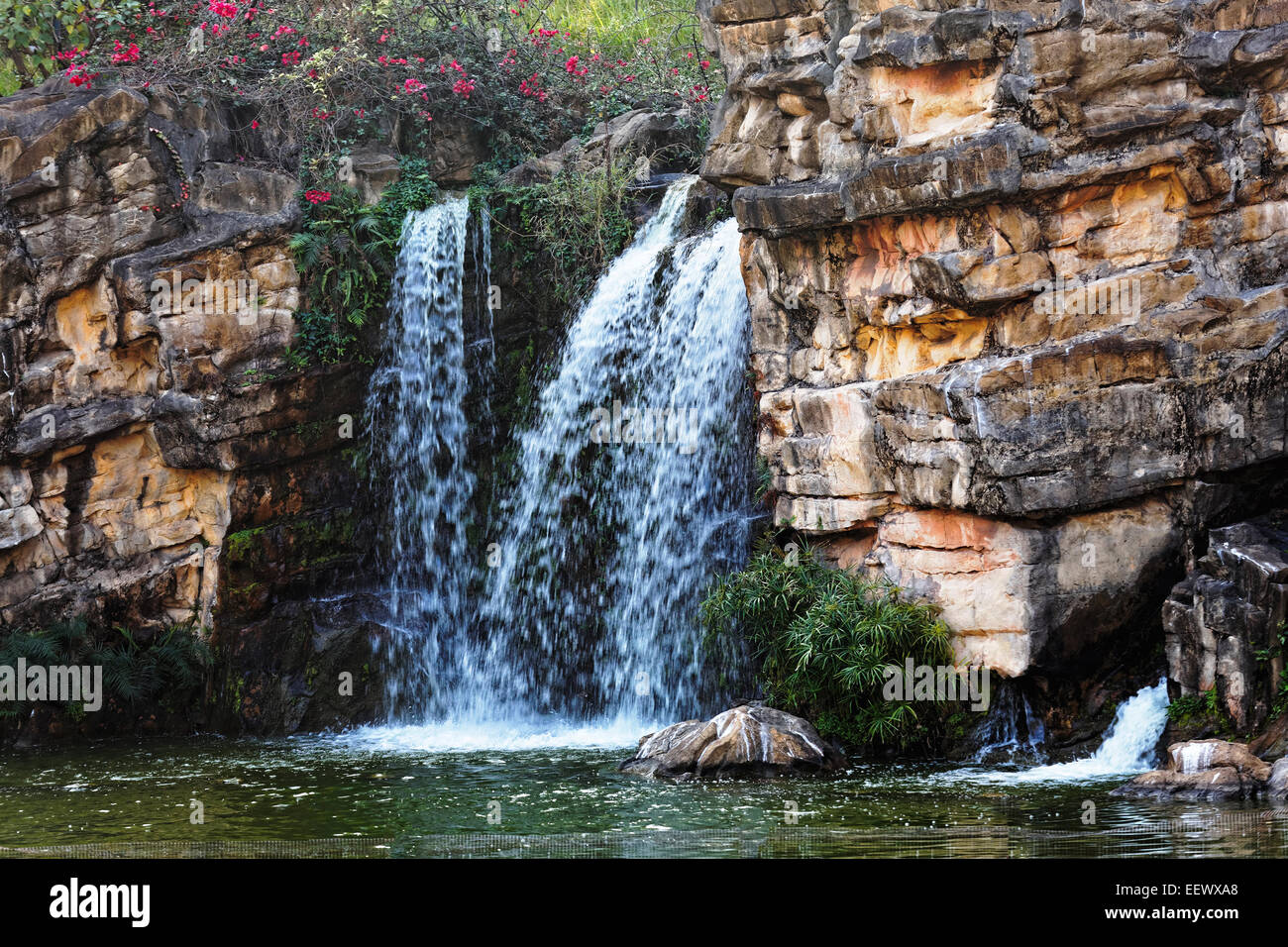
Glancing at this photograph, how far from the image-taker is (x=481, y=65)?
18.6 metres

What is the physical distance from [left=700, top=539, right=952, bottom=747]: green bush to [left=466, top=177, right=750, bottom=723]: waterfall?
1468 millimetres

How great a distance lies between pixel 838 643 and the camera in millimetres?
11617

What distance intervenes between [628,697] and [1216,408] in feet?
20.5

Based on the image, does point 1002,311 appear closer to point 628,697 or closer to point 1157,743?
point 1157,743

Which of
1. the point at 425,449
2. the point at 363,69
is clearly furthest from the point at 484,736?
the point at 363,69

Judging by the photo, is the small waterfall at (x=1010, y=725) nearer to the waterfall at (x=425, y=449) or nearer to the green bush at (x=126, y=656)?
the waterfall at (x=425, y=449)

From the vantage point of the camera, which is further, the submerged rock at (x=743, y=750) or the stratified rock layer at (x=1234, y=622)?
the submerged rock at (x=743, y=750)

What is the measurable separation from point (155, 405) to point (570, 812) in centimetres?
781

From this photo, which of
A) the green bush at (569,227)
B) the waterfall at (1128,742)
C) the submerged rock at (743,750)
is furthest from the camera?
the green bush at (569,227)

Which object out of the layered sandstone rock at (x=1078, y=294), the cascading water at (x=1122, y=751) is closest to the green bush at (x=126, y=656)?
the layered sandstone rock at (x=1078, y=294)

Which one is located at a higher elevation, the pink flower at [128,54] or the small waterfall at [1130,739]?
the pink flower at [128,54]

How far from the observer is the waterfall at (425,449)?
51.0ft

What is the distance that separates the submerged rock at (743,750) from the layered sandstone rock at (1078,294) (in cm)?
165
